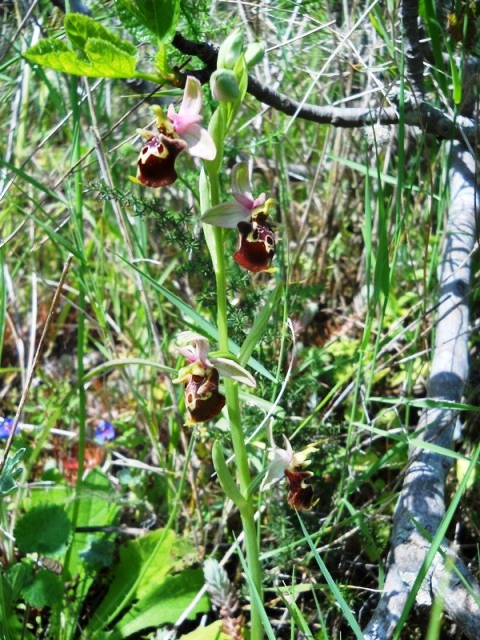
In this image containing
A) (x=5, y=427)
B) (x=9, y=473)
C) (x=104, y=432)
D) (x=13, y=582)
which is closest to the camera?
(x=9, y=473)

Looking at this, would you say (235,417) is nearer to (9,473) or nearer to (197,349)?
(197,349)

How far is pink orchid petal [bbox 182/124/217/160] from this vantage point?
1274 mm

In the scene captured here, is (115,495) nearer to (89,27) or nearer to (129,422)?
(129,422)

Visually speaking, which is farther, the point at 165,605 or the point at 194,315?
the point at 165,605

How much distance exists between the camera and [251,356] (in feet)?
5.52

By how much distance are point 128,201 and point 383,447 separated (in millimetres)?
1064

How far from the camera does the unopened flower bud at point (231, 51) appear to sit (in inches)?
50.9

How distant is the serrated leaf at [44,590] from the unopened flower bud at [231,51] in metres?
1.27

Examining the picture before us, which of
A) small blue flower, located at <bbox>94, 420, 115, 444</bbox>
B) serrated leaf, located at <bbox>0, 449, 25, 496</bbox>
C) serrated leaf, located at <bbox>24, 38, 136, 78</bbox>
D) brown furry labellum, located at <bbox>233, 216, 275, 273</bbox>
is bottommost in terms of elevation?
small blue flower, located at <bbox>94, 420, 115, 444</bbox>

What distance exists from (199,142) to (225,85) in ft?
0.35

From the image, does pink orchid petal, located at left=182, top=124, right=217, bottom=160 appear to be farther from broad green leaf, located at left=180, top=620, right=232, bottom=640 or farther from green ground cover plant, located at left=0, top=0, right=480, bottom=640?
broad green leaf, located at left=180, top=620, right=232, bottom=640

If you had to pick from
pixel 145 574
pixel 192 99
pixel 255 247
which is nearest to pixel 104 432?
pixel 145 574

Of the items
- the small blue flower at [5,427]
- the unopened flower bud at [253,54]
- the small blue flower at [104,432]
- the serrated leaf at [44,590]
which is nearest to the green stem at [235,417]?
the unopened flower bud at [253,54]

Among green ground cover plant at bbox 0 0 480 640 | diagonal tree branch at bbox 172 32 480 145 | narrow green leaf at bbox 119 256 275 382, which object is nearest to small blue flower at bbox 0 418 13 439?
green ground cover plant at bbox 0 0 480 640
